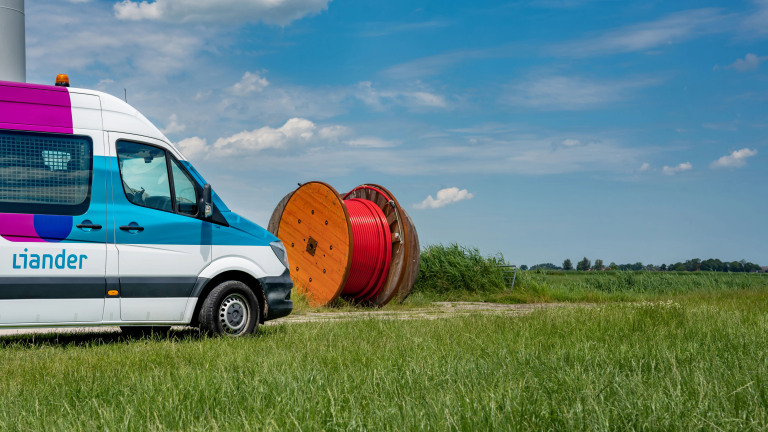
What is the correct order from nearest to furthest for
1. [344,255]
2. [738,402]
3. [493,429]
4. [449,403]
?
[493,429] < [449,403] < [738,402] < [344,255]

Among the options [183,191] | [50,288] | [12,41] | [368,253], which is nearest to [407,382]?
[183,191]

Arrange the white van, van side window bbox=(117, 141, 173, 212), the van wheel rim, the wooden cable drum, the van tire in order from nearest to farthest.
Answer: the white van
van side window bbox=(117, 141, 173, 212)
the van tire
the van wheel rim
the wooden cable drum

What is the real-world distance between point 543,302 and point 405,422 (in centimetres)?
1372

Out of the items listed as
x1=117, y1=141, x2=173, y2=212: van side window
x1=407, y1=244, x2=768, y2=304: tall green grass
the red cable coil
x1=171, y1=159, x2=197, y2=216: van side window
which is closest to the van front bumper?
x1=171, y1=159, x2=197, y2=216: van side window

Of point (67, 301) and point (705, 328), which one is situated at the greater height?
point (67, 301)

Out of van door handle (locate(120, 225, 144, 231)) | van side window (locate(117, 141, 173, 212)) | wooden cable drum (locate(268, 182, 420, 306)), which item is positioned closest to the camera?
van door handle (locate(120, 225, 144, 231))

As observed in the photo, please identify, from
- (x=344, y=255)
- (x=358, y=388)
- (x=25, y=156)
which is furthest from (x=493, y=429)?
(x=344, y=255)

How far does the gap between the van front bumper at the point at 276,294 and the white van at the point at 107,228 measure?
0.04 m

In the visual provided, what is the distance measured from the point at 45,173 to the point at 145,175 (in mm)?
1047

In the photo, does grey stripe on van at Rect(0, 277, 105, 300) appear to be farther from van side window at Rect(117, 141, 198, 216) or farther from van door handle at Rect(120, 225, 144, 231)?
van side window at Rect(117, 141, 198, 216)

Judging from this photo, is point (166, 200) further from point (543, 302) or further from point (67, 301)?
point (543, 302)

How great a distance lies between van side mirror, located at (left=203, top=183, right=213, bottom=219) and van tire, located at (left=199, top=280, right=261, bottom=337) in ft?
2.84

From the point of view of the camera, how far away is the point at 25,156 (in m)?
7.17

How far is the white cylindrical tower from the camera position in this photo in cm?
1022
